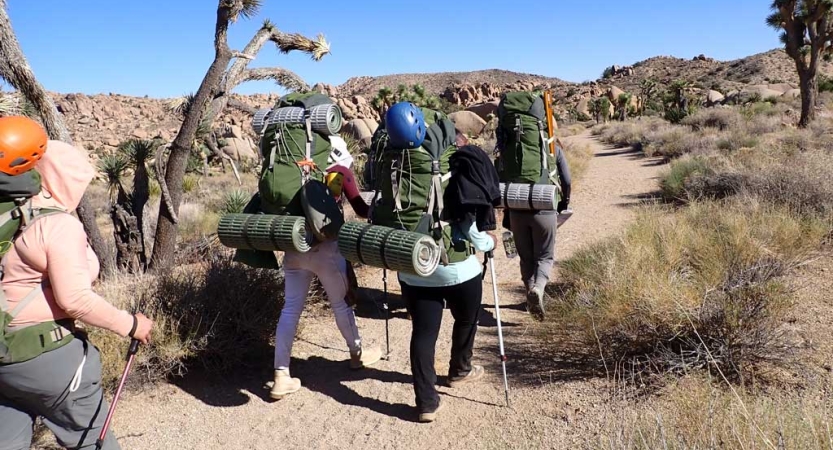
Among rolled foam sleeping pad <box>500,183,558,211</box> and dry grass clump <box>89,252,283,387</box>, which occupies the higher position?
rolled foam sleeping pad <box>500,183,558,211</box>

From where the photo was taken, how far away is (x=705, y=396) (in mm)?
2930

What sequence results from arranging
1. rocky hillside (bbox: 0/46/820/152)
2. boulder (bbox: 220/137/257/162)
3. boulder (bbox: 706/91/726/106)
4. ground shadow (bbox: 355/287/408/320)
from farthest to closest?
1. rocky hillside (bbox: 0/46/820/152)
2. boulder (bbox: 706/91/726/106)
3. boulder (bbox: 220/137/257/162)
4. ground shadow (bbox: 355/287/408/320)

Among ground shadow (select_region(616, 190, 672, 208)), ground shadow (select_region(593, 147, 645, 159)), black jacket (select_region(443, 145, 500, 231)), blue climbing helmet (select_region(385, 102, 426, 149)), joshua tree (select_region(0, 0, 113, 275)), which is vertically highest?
joshua tree (select_region(0, 0, 113, 275))

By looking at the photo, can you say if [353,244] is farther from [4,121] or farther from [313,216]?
[4,121]

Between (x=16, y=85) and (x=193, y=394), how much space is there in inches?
144

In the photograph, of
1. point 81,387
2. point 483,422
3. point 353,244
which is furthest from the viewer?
point 483,422

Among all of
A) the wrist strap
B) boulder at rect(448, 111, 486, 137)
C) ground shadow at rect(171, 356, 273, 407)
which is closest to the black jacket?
the wrist strap

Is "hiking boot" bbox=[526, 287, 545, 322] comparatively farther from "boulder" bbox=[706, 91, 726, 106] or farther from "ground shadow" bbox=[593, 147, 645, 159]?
"boulder" bbox=[706, 91, 726, 106]

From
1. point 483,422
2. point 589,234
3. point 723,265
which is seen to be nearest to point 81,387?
point 483,422

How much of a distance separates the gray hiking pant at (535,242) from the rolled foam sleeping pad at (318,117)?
199 centimetres

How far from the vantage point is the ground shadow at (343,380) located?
3850mm

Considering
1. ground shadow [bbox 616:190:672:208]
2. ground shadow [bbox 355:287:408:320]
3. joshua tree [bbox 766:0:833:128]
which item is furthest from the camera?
joshua tree [bbox 766:0:833:128]

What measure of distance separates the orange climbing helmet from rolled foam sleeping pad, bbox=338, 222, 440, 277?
160 centimetres

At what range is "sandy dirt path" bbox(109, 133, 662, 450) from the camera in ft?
11.3
